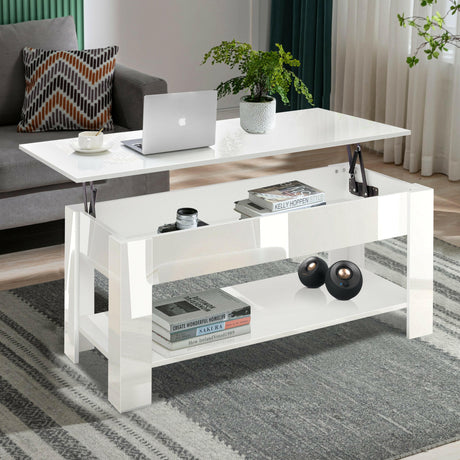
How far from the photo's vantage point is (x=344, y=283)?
113 inches

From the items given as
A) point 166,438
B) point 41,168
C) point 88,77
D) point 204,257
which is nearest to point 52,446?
point 166,438

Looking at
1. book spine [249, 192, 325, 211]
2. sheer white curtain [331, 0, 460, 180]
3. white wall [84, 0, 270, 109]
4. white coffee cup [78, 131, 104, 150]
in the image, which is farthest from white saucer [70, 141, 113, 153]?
white wall [84, 0, 270, 109]

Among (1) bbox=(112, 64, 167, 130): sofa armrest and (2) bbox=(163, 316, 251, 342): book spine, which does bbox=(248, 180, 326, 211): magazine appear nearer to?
(2) bbox=(163, 316, 251, 342): book spine

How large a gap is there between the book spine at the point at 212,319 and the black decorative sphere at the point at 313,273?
382mm

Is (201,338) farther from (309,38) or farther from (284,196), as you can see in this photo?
(309,38)

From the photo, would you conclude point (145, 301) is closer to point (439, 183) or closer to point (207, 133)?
point (207, 133)

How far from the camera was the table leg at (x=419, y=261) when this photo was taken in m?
2.79

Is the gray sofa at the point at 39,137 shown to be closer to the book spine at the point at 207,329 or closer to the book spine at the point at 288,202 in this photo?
the book spine at the point at 288,202

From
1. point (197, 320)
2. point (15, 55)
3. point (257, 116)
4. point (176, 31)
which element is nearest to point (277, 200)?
point (257, 116)

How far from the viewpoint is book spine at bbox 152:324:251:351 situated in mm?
2545

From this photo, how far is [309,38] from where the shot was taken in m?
5.41

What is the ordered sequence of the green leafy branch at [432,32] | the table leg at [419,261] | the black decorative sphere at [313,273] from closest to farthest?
the table leg at [419,261] → the black decorative sphere at [313,273] → the green leafy branch at [432,32]

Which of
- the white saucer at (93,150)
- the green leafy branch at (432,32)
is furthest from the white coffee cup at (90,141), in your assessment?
the green leafy branch at (432,32)

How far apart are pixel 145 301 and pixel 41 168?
131 centimetres
